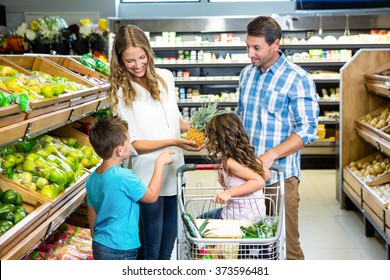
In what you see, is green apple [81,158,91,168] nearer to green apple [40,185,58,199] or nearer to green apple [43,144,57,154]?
green apple [43,144,57,154]

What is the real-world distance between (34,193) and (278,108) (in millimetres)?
1375

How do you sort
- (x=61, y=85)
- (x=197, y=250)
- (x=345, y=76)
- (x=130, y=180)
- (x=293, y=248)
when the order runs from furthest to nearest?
(x=345, y=76) < (x=61, y=85) < (x=293, y=248) < (x=130, y=180) < (x=197, y=250)

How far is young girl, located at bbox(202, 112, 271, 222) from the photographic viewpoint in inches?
111

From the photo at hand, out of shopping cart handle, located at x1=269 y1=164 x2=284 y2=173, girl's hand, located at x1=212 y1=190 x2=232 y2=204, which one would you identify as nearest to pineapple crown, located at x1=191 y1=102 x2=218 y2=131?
shopping cart handle, located at x1=269 y1=164 x2=284 y2=173

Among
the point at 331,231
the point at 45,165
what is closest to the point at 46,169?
the point at 45,165

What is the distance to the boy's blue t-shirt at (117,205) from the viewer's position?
111 inches

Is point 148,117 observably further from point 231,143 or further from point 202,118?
point 231,143

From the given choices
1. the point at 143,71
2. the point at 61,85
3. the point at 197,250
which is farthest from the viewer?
the point at 61,85

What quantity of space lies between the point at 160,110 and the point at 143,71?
0.22m

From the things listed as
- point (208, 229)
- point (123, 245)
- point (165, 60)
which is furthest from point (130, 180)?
point (165, 60)

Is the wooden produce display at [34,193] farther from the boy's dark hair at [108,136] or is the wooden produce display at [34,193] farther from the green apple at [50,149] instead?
the boy's dark hair at [108,136]

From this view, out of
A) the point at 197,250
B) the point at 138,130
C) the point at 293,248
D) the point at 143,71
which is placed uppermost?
the point at 143,71

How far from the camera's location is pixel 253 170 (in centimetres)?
286
